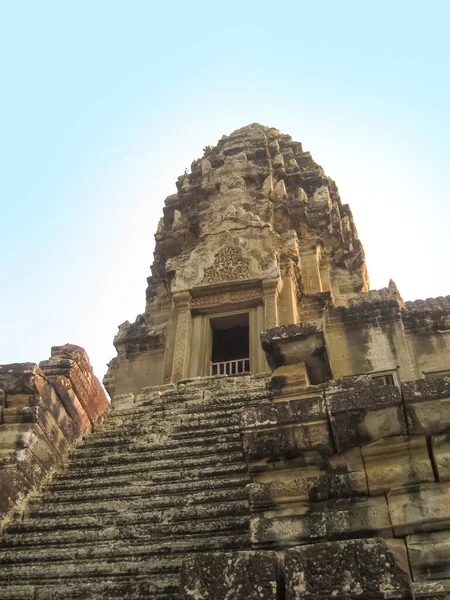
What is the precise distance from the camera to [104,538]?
6023 millimetres

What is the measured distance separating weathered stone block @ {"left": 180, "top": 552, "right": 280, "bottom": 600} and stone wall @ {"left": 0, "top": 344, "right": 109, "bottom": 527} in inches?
161

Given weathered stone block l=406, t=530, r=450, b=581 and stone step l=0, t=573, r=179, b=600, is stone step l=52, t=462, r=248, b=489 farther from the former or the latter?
weathered stone block l=406, t=530, r=450, b=581

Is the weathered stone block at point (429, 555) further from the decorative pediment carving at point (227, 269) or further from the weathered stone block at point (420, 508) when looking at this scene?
the decorative pediment carving at point (227, 269)

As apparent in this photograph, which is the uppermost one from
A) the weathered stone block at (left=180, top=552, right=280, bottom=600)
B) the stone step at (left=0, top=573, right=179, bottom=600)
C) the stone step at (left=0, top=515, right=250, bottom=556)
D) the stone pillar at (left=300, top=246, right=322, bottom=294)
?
the stone pillar at (left=300, top=246, right=322, bottom=294)

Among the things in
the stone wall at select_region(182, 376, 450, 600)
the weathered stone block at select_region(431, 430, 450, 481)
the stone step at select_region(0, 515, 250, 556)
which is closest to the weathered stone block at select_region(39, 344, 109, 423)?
the stone step at select_region(0, 515, 250, 556)

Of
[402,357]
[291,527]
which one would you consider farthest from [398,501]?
[402,357]

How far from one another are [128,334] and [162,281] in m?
2.59

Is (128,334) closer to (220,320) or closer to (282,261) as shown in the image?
(220,320)

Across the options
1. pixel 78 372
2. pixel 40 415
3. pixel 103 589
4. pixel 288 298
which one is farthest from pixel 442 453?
pixel 288 298

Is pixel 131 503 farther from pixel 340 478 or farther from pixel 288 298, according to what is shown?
pixel 288 298

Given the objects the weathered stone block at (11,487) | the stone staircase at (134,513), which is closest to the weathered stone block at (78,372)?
the stone staircase at (134,513)

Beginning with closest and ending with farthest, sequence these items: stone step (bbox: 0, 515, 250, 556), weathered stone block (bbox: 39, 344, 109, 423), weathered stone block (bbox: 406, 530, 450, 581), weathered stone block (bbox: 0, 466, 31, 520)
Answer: weathered stone block (bbox: 406, 530, 450, 581), stone step (bbox: 0, 515, 250, 556), weathered stone block (bbox: 0, 466, 31, 520), weathered stone block (bbox: 39, 344, 109, 423)

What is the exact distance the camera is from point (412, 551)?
353 cm

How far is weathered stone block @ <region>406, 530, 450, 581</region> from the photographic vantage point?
341 cm
